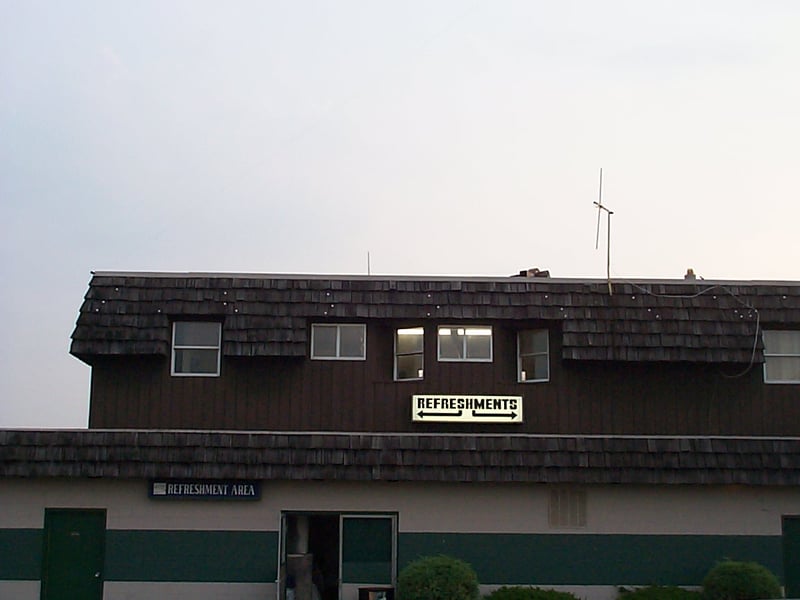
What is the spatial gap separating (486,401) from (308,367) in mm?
4064

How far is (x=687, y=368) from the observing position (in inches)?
1013

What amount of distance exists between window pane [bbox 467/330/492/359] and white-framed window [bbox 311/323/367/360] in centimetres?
239

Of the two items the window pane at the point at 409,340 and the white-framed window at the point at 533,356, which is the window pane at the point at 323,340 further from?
the white-framed window at the point at 533,356

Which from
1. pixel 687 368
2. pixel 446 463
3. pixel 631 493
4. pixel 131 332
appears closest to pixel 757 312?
pixel 687 368

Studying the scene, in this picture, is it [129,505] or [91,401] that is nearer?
[129,505]

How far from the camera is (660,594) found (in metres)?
22.7

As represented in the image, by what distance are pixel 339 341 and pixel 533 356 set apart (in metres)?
4.43

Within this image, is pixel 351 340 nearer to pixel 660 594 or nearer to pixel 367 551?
pixel 367 551

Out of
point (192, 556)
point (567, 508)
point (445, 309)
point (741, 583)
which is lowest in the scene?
point (741, 583)

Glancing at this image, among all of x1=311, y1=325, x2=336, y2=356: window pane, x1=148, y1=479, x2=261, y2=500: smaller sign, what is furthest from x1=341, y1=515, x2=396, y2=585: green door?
x1=311, y1=325, x2=336, y2=356: window pane

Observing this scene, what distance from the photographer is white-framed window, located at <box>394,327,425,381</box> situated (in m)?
26.0

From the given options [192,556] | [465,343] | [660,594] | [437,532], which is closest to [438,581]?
[437,532]

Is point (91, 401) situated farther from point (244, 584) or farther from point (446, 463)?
point (446, 463)

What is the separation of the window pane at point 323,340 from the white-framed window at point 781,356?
981cm
